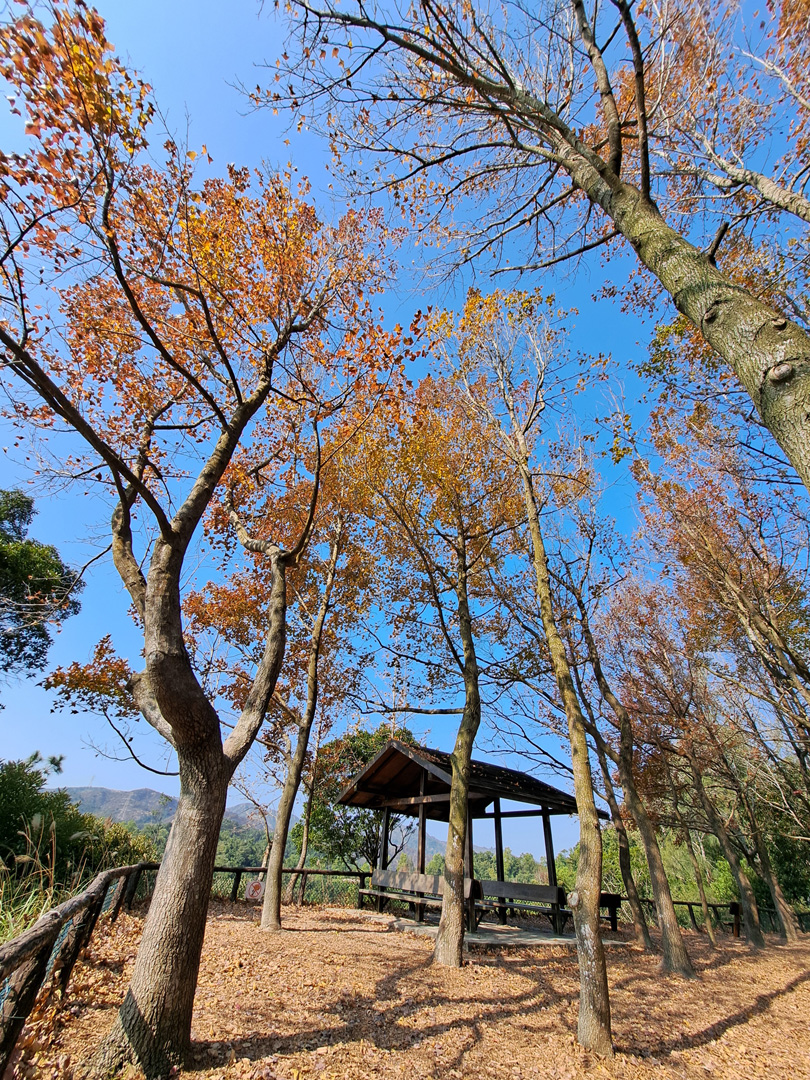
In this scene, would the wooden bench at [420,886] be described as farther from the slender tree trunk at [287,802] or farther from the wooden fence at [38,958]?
the wooden fence at [38,958]

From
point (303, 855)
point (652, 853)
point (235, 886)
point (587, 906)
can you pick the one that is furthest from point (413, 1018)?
point (303, 855)

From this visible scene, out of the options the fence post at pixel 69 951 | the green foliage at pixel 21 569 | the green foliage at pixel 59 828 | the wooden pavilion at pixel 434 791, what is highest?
the green foliage at pixel 21 569

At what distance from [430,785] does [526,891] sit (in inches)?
120

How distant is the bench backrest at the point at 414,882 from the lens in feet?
32.3

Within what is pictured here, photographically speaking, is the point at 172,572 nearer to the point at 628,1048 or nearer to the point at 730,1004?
the point at 628,1048

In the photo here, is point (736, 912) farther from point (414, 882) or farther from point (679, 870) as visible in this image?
point (679, 870)

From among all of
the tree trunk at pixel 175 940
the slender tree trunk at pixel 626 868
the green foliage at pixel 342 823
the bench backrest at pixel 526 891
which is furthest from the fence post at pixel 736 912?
the tree trunk at pixel 175 940

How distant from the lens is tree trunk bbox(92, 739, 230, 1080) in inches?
115

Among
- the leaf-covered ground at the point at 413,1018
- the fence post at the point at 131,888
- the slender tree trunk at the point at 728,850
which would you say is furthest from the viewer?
the slender tree trunk at the point at 728,850

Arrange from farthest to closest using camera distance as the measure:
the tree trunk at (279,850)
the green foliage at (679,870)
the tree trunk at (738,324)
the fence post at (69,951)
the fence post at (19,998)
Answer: the green foliage at (679,870) → the tree trunk at (279,850) → the fence post at (69,951) → the fence post at (19,998) → the tree trunk at (738,324)

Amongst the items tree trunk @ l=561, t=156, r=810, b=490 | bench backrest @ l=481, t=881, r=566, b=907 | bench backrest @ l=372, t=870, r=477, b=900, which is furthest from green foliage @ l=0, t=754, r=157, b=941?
tree trunk @ l=561, t=156, r=810, b=490

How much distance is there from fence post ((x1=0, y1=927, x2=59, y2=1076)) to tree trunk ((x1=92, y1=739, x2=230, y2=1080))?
0.69 metres

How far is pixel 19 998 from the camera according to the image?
7.78ft

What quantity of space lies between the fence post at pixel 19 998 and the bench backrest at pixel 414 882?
8.33m
